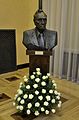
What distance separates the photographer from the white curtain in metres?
3.03

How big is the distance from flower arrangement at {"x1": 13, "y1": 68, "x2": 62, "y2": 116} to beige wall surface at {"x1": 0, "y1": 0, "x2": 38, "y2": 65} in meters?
1.68

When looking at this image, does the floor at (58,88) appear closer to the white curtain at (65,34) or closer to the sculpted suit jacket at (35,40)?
the white curtain at (65,34)

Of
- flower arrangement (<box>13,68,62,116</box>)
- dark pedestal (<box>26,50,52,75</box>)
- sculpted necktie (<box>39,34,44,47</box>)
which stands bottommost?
flower arrangement (<box>13,68,62,116</box>)

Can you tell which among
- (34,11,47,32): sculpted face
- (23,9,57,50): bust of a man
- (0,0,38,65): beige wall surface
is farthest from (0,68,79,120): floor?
(34,11,47,32): sculpted face

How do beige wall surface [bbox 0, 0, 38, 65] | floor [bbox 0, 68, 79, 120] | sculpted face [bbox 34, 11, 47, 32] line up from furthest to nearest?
beige wall surface [bbox 0, 0, 38, 65] < floor [bbox 0, 68, 79, 120] < sculpted face [bbox 34, 11, 47, 32]

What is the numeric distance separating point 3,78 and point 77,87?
1299 millimetres

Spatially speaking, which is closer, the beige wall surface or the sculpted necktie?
the sculpted necktie

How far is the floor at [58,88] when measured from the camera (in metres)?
2.13

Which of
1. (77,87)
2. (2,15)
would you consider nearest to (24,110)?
(77,87)

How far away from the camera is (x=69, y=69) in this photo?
10.6 feet

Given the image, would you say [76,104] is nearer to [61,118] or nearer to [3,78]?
[61,118]

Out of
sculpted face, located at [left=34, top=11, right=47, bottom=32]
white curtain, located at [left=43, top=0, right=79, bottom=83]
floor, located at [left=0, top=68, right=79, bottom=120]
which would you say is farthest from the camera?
white curtain, located at [left=43, top=0, right=79, bottom=83]

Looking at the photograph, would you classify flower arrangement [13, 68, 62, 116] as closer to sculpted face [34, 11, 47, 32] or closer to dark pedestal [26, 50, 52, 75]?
dark pedestal [26, 50, 52, 75]

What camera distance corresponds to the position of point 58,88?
9.58 feet
